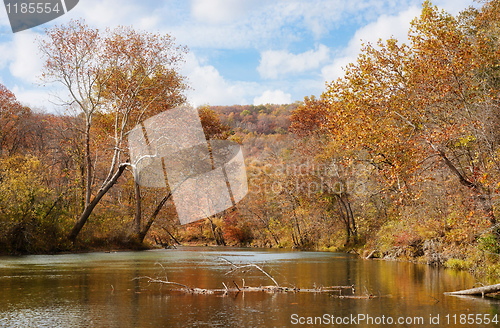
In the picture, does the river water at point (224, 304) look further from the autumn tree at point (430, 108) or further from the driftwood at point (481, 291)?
the autumn tree at point (430, 108)

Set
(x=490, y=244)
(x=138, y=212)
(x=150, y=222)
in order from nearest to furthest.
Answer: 1. (x=490, y=244)
2. (x=138, y=212)
3. (x=150, y=222)

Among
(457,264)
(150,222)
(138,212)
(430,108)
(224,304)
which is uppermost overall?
(430,108)

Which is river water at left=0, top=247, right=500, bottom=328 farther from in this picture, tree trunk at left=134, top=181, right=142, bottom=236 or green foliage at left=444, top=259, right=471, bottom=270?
tree trunk at left=134, top=181, right=142, bottom=236

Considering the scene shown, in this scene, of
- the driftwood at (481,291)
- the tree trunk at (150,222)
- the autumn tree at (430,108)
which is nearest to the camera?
the driftwood at (481,291)

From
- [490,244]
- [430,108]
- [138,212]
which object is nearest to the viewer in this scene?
[490,244]

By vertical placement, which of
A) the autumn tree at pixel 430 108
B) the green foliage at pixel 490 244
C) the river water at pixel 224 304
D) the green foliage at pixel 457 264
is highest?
the autumn tree at pixel 430 108

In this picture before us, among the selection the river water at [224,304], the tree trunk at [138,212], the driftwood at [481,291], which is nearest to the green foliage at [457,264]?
the river water at [224,304]

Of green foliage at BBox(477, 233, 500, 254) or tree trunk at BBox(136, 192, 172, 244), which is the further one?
tree trunk at BBox(136, 192, 172, 244)

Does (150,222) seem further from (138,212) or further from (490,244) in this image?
(490,244)

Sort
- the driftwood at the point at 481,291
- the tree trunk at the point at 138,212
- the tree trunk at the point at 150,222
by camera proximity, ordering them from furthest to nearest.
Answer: the tree trunk at the point at 138,212
the tree trunk at the point at 150,222
the driftwood at the point at 481,291

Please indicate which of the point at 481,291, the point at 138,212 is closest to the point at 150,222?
the point at 138,212

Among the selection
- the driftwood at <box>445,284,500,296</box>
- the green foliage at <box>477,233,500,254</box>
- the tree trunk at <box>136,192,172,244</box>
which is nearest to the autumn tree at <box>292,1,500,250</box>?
the green foliage at <box>477,233,500,254</box>

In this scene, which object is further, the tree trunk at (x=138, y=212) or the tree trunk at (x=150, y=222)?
the tree trunk at (x=138, y=212)

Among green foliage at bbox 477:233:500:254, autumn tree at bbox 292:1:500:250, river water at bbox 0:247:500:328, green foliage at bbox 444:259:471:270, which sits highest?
autumn tree at bbox 292:1:500:250
